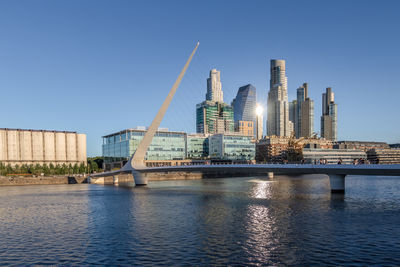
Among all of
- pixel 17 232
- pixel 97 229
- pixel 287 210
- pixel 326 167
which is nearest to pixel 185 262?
pixel 97 229

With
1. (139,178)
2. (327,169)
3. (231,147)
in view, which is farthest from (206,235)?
(231,147)

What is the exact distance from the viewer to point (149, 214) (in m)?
31.3

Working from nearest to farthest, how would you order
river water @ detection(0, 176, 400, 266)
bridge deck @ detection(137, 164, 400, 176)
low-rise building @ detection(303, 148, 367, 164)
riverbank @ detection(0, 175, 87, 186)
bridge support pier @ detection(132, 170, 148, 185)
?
river water @ detection(0, 176, 400, 266), bridge deck @ detection(137, 164, 400, 176), bridge support pier @ detection(132, 170, 148, 185), riverbank @ detection(0, 175, 87, 186), low-rise building @ detection(303, 148, 367, 164)

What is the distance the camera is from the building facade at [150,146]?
413 ft

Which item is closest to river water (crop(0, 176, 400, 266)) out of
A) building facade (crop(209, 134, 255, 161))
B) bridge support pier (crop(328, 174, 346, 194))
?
bridge support pier (crop(328, 174, 346, 194))

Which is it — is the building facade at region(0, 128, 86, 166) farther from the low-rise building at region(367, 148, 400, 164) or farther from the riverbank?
the low-rise building at region(367, 148, 400, 164)

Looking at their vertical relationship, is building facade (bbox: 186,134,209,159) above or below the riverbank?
above

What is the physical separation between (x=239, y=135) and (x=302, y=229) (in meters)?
128

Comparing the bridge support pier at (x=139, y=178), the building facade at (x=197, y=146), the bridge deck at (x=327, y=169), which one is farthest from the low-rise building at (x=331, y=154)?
the bridge deck at (x=327, y=169)

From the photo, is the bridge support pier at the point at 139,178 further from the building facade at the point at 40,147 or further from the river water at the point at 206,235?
the building facade at the point at 40,147

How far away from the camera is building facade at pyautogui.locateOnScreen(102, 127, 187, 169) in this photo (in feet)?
Result: 413

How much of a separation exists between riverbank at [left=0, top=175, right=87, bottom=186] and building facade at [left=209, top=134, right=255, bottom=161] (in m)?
65.9

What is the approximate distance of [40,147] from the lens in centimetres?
13212

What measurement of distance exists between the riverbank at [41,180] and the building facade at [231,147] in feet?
216
